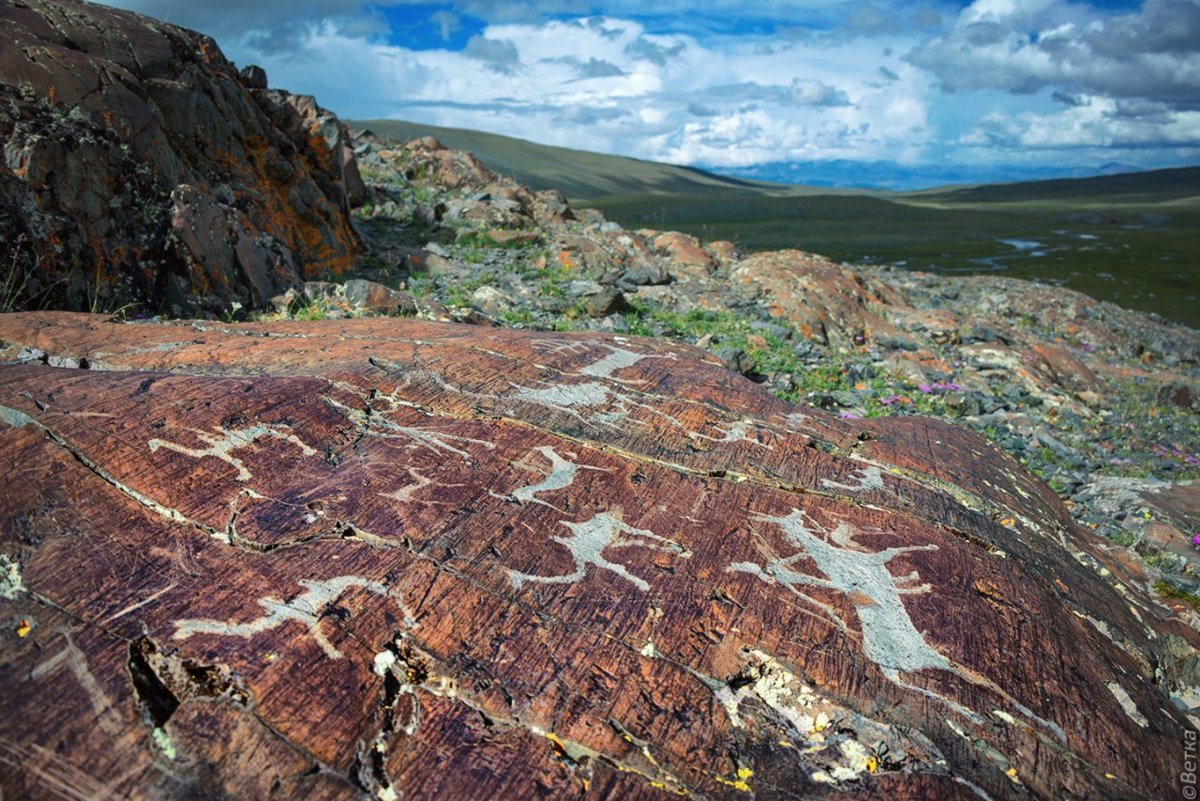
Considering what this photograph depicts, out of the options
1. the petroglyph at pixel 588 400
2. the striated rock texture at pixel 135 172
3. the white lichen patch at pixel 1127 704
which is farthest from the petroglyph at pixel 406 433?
the striated rock texture at pixel 135 172

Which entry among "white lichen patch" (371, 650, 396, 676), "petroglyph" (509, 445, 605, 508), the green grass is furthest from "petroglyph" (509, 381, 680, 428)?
the green grass

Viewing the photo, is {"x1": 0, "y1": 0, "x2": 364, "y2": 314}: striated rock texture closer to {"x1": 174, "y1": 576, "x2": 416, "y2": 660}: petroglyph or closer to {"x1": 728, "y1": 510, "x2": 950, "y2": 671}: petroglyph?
{"x1": 174, "y1": 576, "x2": 416, "y2": 660}: petroglyph

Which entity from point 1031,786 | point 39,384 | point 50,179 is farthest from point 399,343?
point 1031,786

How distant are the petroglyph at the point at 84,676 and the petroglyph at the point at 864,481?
11.2ft

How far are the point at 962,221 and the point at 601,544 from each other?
331ft

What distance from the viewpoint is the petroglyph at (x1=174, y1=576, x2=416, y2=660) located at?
2566mm

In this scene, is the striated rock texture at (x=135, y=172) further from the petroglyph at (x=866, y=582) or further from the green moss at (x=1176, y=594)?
the green moss at (x=1176, y=594)

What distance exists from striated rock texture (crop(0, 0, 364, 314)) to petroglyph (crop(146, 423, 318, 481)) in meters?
3.92

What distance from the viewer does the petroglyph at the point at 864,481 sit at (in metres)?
4.18

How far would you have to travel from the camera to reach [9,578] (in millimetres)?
2578

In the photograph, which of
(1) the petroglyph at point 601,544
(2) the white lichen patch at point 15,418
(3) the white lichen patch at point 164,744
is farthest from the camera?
(2) the white lichen patch at point 15,418

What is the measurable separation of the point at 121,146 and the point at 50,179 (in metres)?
0.93

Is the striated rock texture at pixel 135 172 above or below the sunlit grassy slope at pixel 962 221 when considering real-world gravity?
above

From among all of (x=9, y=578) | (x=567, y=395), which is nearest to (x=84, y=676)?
(x=9, y=578)
